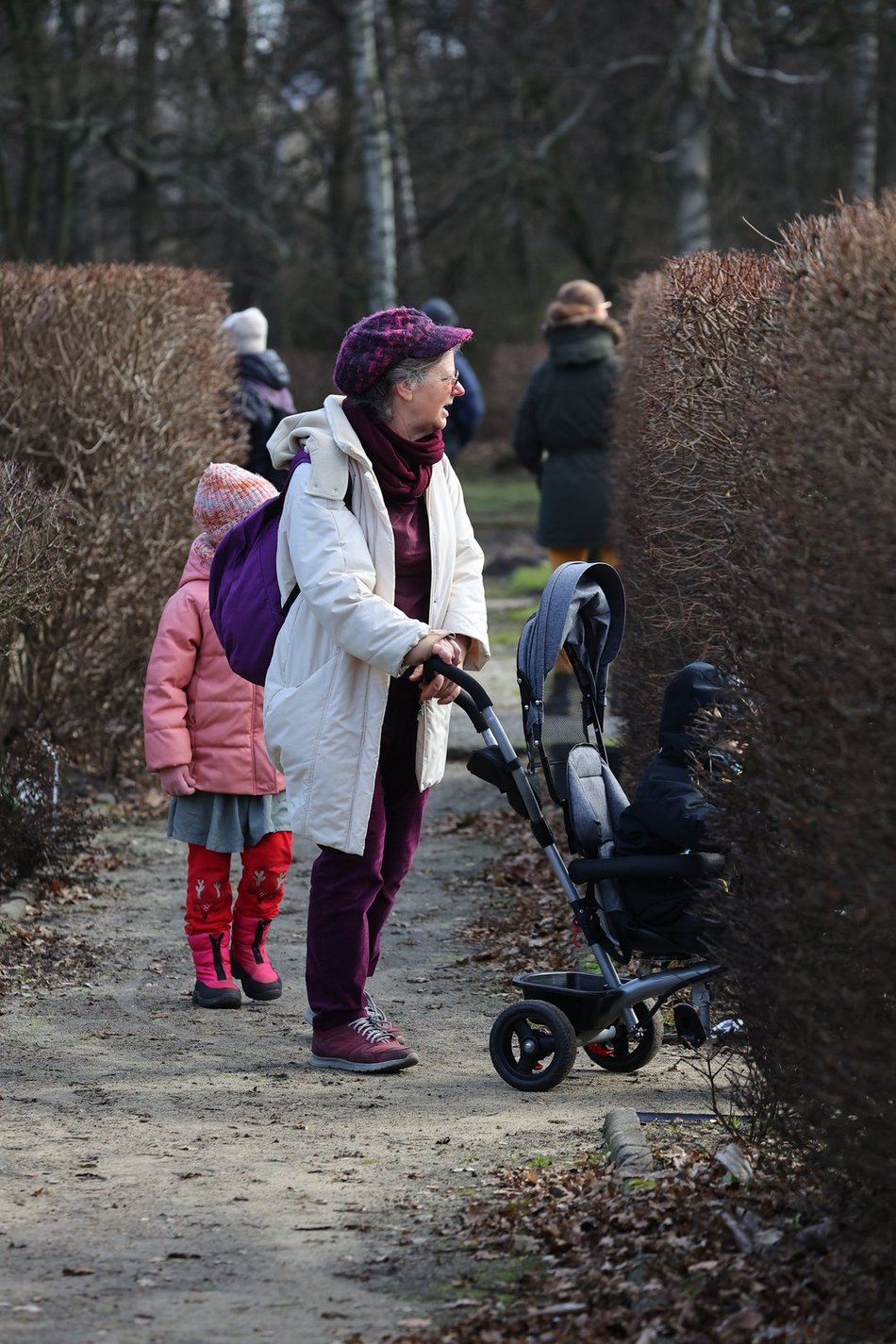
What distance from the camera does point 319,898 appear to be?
16.6ft

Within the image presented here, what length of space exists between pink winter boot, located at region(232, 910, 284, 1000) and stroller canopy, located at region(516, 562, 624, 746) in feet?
4.64

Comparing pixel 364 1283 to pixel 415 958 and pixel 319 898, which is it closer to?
pixel 319 898

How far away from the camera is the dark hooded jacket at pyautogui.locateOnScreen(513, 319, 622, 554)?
10.4 meters

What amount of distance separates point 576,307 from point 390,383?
18.4 ft

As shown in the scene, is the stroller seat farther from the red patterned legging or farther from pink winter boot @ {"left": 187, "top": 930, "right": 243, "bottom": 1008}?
pink winter boot @ {"left": 187, "top": 930, "right": 243, "bottom": 1008}

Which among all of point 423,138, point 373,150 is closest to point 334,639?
point 373,150

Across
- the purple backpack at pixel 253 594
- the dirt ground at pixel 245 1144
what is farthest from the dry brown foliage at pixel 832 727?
the purple backpack at pixel 253 594

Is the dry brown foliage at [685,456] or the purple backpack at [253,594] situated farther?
the dry brown foliage at [685,456]

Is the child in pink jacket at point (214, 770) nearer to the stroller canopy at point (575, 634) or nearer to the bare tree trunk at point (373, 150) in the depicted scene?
the stroller canopy at point (575, 634)

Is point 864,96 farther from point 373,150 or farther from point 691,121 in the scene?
point 373,150

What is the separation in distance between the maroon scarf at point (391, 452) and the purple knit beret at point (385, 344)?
0.27ft

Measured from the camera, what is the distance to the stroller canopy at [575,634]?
480 centimetres

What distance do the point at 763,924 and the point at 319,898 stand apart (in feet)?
5.72

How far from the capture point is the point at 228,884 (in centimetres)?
578
